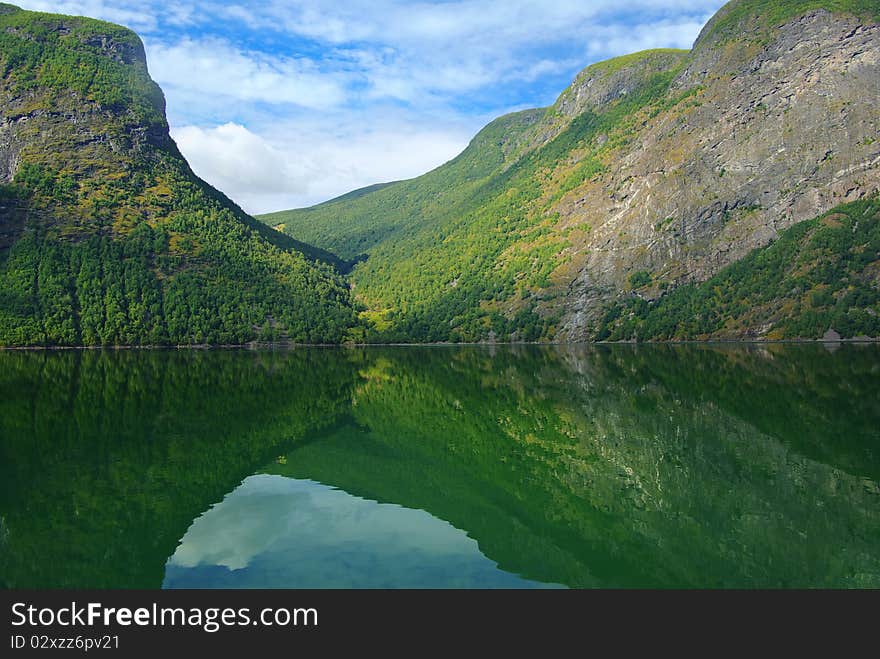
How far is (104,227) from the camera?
17950 cm

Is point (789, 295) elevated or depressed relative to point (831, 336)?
elevated

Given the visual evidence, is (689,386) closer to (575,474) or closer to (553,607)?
(575,474)

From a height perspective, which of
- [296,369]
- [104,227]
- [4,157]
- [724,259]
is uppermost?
[4,157]

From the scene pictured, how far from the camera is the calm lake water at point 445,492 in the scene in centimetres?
1684

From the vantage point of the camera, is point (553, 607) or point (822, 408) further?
point (822, 408)

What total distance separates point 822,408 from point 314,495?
33490 mm

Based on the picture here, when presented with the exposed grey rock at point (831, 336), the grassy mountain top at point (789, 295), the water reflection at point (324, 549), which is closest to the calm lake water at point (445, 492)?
the water reflection at point (324, 549)

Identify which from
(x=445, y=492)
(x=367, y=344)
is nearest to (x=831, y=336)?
(x=367, y=344)

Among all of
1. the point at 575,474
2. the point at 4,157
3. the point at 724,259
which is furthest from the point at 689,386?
the point at 4,157

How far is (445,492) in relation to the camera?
2536 cm

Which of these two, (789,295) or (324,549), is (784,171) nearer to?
(789,295)

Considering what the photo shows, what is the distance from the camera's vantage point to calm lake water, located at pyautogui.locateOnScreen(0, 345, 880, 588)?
16844mm

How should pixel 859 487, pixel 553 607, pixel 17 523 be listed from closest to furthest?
pixel 553 607 < pixel 17 523 < pixel 859 487

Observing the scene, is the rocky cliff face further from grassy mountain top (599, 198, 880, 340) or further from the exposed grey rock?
the exposed grey rock
